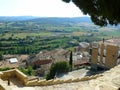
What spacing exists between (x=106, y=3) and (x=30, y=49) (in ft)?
340

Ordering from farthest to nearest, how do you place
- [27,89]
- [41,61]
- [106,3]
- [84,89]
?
[41,61]
[27,89]
[84,89]
[106,3]

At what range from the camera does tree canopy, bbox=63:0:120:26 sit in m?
7.88

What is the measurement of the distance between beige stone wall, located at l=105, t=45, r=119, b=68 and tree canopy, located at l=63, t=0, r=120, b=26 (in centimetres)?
3220

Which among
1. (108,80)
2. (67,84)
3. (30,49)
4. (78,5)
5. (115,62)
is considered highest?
(78,5)

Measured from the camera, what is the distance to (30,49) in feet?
362

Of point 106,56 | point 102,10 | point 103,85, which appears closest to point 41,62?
point 106,56

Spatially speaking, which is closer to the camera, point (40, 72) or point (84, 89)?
point (84, 89)

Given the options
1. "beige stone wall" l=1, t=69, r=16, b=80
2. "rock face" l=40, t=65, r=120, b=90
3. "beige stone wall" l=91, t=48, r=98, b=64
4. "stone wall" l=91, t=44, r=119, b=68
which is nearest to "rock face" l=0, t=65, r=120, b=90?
"rock face" l=40, t=65, r=120, b=90

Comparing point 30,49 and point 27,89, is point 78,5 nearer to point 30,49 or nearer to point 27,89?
point 27,89

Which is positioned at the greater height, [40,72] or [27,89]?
[27,89]

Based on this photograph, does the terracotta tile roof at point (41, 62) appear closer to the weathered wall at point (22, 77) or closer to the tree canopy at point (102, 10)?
the weathered wall at point (22, 77)

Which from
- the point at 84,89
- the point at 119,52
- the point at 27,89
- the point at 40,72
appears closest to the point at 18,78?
the point at 27,89

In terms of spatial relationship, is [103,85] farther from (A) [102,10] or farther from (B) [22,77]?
(B) [22,77]

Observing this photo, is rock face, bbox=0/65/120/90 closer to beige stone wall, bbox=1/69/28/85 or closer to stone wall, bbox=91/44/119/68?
beige stone wall, bbox=1/69/28/85
